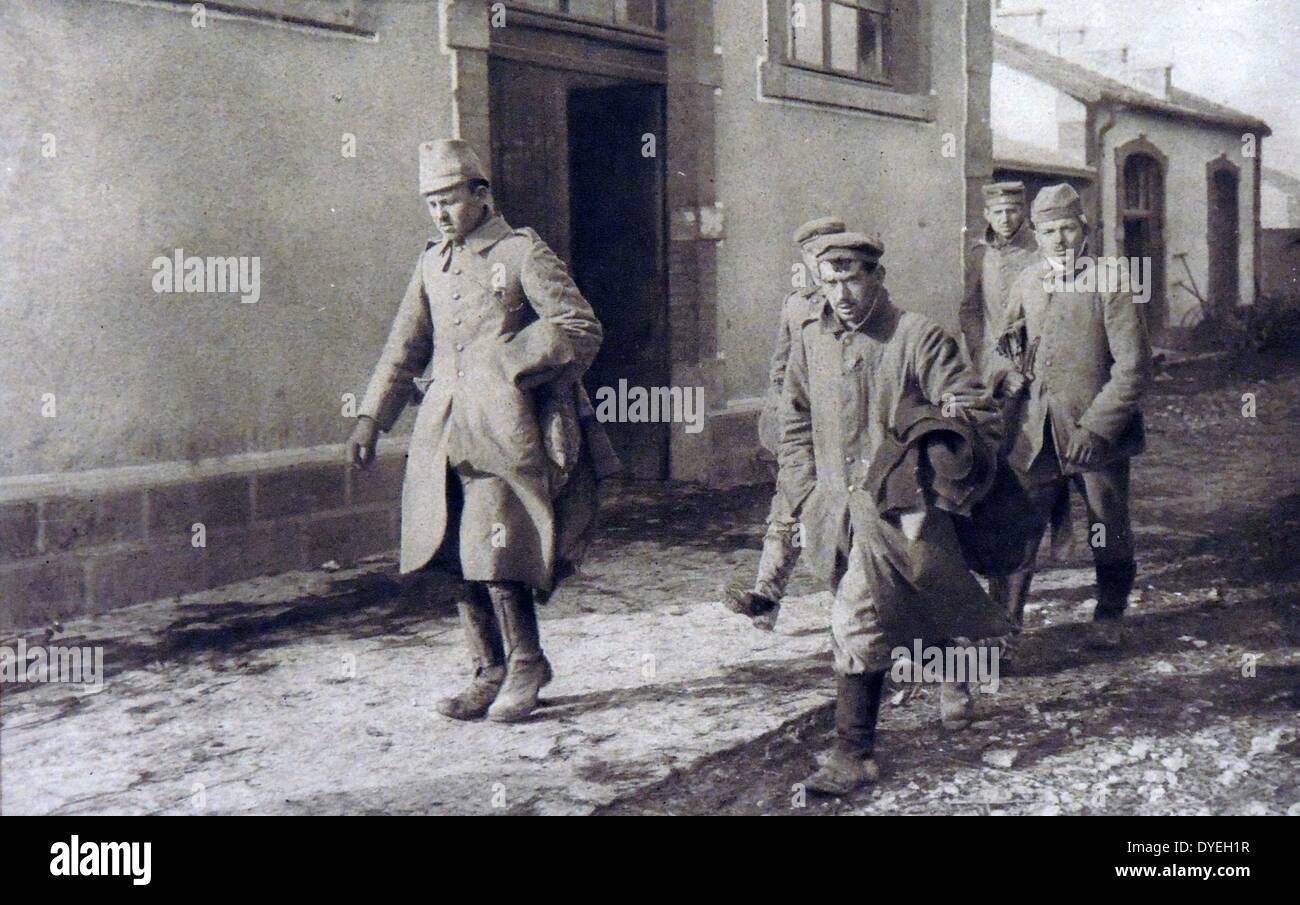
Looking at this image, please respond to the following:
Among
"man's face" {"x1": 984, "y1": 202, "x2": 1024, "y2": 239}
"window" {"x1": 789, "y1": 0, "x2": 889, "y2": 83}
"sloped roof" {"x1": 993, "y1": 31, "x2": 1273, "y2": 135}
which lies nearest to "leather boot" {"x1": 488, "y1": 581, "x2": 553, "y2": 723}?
"man's face" {"x1": 984, "y1": 202, "x2": 1024, "y2": 239}

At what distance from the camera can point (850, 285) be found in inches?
160

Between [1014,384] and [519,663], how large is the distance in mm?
2458

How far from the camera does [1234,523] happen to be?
827 cm

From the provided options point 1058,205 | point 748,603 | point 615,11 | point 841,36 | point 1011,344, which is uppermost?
point 841,36

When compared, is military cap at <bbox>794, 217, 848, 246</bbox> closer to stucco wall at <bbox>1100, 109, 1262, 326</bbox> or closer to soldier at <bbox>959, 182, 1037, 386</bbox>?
soldier at <bbox>959, 182, 1037, 386</bbox>

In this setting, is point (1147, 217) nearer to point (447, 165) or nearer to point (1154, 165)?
point (1154, 165)

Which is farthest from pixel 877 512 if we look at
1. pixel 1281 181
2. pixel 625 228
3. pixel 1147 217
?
pixel 1281 181

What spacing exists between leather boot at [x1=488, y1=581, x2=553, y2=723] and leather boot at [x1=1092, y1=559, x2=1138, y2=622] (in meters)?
2.51

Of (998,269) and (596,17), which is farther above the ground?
(596,17)
